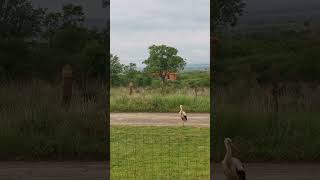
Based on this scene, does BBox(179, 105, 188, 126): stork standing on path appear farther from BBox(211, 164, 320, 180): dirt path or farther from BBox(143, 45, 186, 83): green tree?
BBox(211, 164, 320, 180): dirt path

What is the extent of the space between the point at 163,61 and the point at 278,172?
6.88 ft

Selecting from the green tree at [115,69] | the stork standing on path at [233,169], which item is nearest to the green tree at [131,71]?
the green tree at [115,69]

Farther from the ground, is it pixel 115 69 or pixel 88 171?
pixel 115 69

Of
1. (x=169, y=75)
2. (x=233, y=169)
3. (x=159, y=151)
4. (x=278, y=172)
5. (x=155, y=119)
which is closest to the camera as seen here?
(x=233, y=169)

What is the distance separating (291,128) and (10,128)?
2.81 m

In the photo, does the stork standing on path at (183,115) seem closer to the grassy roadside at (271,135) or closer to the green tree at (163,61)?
the green tree at (163,61)

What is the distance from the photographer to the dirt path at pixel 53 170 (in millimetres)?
4527

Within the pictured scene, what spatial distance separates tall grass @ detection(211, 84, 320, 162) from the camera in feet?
16.8

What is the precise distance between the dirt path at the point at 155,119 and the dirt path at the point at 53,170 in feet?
3.33

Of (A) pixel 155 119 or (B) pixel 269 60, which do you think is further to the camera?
(A) pixel 155 119

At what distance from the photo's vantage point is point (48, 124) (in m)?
5.25

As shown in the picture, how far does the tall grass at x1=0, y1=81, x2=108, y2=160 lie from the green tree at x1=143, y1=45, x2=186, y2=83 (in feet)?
2.85

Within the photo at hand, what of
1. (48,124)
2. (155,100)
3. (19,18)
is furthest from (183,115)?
(19,18)

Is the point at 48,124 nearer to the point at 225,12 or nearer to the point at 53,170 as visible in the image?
the point at 53,170
